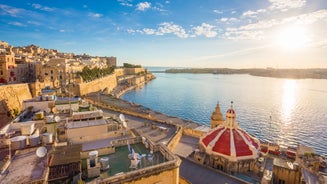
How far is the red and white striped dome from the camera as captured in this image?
1625 cm

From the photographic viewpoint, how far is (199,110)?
5403 centimetres

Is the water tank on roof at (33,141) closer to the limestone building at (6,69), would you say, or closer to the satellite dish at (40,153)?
the satellite dish at (40,153)

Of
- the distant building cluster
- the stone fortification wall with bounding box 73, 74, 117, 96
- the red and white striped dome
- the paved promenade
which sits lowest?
the paved promenade

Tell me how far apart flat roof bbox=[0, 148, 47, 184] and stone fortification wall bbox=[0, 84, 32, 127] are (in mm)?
23660

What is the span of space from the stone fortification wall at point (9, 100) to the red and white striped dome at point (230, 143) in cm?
2773

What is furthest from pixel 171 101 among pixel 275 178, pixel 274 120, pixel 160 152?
pixel 160 152

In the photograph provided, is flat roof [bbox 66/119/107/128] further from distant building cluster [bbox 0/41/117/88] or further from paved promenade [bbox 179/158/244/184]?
distant building cluster [bbox 0/41/117/88]

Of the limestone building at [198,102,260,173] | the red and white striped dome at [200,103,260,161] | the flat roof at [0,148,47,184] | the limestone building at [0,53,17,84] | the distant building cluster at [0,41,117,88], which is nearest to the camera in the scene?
the flat roof at [0,148,47,184]

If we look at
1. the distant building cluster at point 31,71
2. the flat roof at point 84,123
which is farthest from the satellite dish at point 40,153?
the distant building cluster at point 31,71

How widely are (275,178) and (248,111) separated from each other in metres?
43.1

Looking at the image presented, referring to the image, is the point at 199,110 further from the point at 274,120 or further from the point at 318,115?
the point at 318,115

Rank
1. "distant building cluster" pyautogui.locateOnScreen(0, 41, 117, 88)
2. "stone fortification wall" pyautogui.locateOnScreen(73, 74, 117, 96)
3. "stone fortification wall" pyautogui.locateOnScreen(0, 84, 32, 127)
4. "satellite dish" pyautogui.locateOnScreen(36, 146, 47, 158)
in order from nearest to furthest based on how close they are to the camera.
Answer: "satellite dish" pyautogui.locateOnScreen(36, 146, 47, 158) → "stone fortification wall" pyautogui.locateOnScreen(0, 84, 32, 127) → "distant building cluster" pyautogui.locateOnScreen(0, 41, 117, 88) → "stone fortification wall" pyautogui.locateOnScreen(73, 74, 117, 96)

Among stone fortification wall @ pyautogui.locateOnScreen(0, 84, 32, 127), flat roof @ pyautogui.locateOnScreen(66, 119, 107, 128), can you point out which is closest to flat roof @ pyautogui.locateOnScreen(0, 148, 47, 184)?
flat roof @ pyautogui.locateOnScreen(66, 119, 107, 128)

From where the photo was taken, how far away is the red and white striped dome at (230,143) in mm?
16250
